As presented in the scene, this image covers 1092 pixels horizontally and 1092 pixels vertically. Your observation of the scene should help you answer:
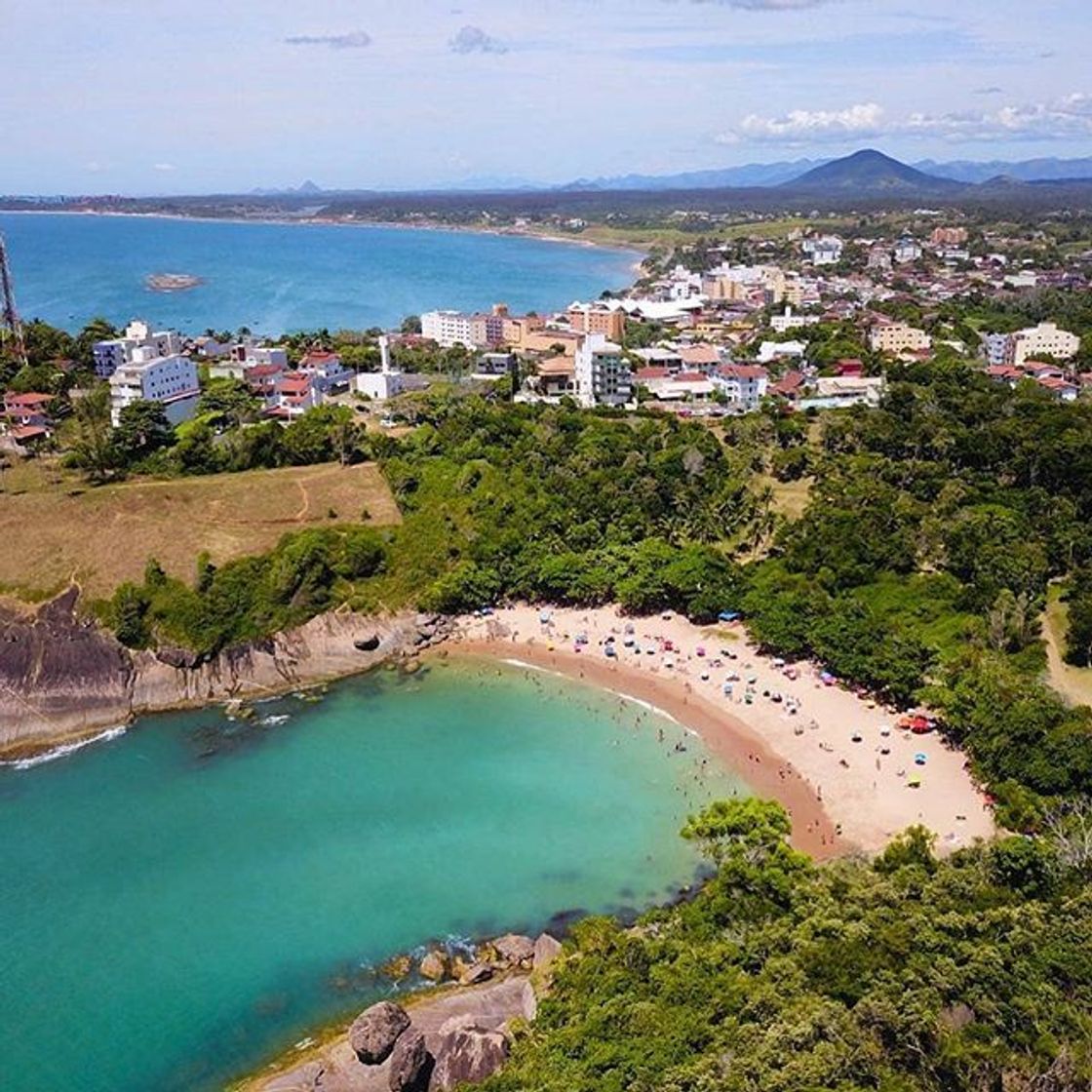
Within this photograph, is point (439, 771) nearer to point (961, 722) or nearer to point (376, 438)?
point (961, 722)

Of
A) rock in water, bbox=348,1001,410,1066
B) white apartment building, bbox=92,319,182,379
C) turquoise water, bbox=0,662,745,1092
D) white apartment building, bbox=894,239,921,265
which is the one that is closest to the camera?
rock in water, bbox=348,1001,410,1066

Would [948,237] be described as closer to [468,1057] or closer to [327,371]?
[327,371]

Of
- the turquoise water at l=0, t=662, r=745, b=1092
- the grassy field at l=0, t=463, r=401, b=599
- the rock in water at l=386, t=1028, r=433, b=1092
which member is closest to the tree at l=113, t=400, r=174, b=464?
the grassy field at l=0, t=463, r=401, b=599

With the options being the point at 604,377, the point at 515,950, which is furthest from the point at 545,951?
the point at 604,377

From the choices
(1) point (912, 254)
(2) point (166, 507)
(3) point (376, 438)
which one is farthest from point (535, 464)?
(1) point (912, 254)

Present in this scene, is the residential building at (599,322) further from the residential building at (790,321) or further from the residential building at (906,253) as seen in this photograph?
the residential building at (906,253)

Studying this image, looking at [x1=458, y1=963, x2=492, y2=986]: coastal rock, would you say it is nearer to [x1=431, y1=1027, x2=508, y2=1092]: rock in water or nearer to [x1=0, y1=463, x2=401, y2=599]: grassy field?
[x1=431, y1=1027, x2=508, y2=1092]: rock in water
